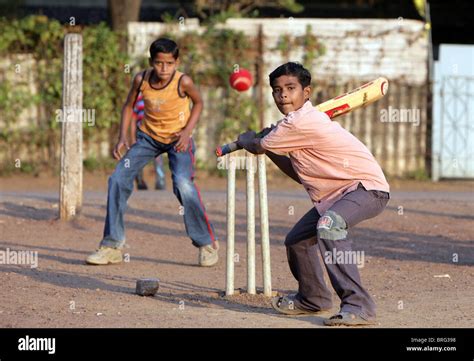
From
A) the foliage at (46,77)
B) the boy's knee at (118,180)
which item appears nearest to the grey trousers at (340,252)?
the boy's knee at (118,180)

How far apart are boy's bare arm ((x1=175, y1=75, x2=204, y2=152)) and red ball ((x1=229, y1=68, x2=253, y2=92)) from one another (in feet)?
25.1

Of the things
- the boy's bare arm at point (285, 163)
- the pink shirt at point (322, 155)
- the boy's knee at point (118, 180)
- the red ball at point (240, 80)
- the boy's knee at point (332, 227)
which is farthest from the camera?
the red ball at point (240, 80)

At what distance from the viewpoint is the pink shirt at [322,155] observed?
6.32 meters

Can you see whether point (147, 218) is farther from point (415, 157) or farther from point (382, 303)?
point (415, 157)

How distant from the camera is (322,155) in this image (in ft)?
20.9

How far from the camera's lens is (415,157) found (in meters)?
18.0

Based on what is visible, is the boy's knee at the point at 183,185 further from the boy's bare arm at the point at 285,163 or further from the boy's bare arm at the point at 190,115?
the boy's bare arm at the point at 285,163

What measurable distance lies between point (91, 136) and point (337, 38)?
4.34m

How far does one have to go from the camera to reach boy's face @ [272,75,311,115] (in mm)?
6406

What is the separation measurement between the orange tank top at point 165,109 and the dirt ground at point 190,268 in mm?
1131

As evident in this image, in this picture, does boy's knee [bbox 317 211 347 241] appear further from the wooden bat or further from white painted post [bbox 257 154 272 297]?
white painted post [bbox 257 154 272 297]
